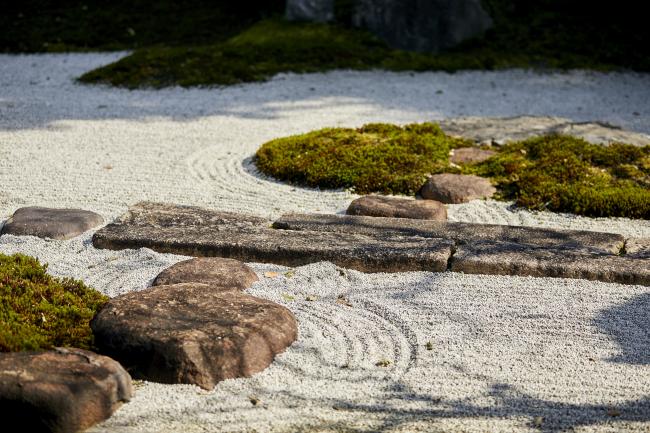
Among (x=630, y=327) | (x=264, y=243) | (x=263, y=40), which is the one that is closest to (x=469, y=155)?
(x=264, y=243)

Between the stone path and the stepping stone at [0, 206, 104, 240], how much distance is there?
0.89ft

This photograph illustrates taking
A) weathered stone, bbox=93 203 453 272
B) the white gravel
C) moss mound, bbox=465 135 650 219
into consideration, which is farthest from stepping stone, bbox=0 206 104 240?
moss mound, bbox=465 135 650 219

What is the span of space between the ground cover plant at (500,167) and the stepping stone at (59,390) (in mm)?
3733

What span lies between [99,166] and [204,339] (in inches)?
164

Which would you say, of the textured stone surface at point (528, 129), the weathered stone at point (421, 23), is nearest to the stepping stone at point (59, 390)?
the textured stone surface at point (528, 129)

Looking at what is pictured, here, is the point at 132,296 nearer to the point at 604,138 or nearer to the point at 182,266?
the point at 182,266

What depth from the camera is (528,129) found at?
853 centimetres

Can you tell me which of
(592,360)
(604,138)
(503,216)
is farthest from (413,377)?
(604,138)

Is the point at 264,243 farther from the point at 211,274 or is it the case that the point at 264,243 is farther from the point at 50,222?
the point at 50,222

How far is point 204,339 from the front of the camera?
3.59m

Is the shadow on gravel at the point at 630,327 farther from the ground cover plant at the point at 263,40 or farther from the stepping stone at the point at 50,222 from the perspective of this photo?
the ground cover plant at the point at 263,40

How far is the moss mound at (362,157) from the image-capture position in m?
6.89

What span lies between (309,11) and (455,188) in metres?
7.73

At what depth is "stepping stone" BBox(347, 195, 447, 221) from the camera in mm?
5941
